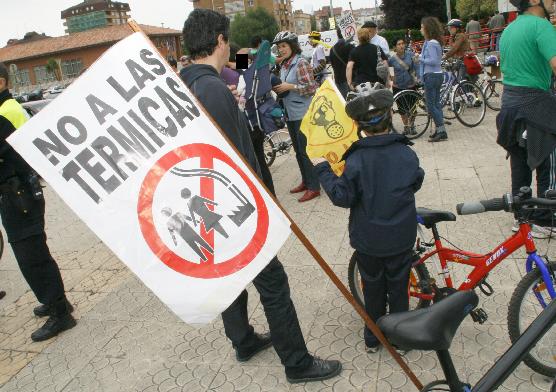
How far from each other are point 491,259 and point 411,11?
53754 millimetres

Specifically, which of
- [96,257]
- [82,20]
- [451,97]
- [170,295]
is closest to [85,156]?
[170,295]

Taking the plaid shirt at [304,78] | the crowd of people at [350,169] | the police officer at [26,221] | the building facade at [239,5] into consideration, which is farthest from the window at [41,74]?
the police officer at [26,221]

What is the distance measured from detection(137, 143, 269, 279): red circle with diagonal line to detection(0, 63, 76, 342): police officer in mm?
2025

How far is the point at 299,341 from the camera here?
111 inches

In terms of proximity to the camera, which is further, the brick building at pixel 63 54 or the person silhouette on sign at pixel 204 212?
the brick building at pixel 63 54

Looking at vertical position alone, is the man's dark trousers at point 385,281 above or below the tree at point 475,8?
below

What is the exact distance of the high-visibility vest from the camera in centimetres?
341

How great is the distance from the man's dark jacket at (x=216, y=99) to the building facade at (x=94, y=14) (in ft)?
543

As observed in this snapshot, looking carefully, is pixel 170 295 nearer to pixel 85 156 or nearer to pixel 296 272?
pixel 85 156

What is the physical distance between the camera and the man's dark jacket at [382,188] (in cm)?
254

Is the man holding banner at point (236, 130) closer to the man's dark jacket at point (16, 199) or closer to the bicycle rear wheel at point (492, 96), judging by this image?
the man's dark jacket at point (16, 199)

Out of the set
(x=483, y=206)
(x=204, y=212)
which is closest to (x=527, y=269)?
(x=483, y=206)

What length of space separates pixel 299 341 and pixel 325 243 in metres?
1.96

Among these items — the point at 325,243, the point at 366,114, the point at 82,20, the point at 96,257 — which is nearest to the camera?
the point at 366,114
